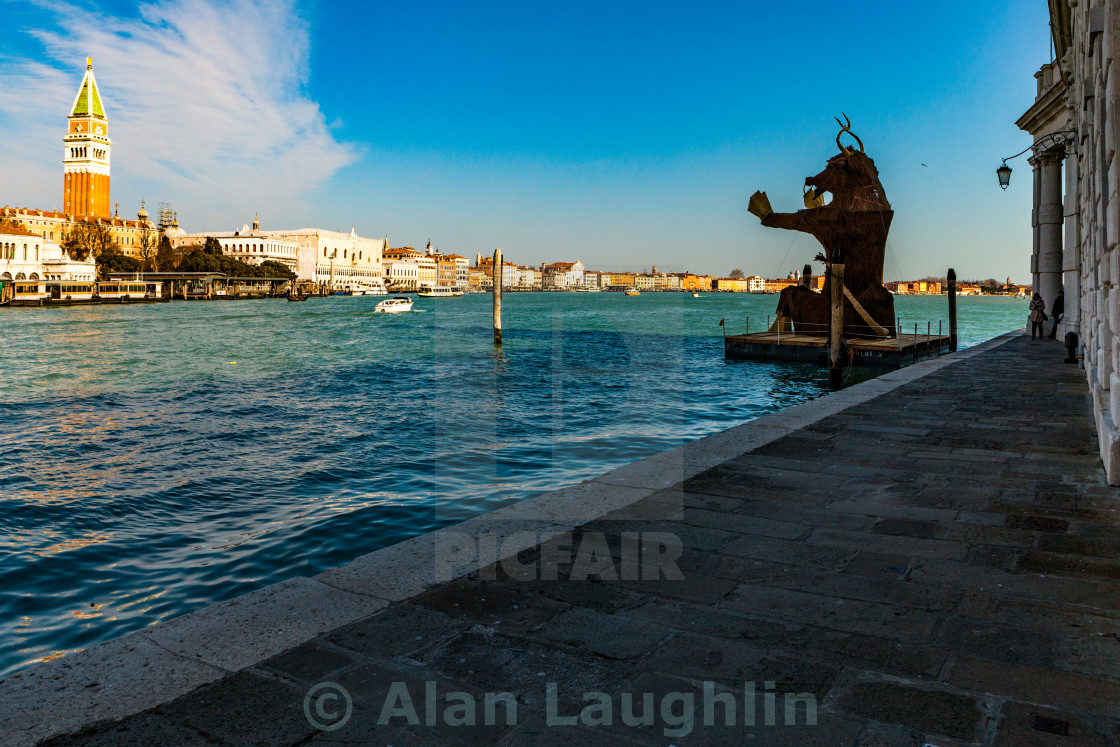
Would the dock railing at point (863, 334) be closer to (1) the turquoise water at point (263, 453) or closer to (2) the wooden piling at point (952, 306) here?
(2) the wooden piling at point (952, 306)

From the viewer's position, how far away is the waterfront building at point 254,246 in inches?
5743

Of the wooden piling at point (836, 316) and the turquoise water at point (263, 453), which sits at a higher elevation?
the wooden piling at point (836, 316)

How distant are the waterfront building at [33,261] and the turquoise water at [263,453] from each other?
66.6 metres

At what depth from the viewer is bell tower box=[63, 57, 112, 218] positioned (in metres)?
133

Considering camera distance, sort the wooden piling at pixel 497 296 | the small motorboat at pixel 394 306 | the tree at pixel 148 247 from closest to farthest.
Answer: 1. the wooden piling at pixel 497 296
2. the small motorboat at pixel 394 306
3. the tree at pixel 148 247

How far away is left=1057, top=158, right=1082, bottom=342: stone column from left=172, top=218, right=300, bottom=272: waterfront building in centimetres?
14052

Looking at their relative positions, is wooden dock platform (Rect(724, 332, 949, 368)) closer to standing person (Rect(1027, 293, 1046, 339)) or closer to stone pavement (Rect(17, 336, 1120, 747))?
standing person (Rect(1027, 293, 1046, 339))

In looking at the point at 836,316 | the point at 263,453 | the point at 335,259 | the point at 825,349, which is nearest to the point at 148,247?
the point at 335,259

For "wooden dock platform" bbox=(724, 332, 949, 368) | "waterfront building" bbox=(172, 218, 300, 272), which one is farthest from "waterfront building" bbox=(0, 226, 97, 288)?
"wooden dock platform" bbox=(724, 332, 949, 368)

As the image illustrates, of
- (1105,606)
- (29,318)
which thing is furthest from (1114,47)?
(29,318)

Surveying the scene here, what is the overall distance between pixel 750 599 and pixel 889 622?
0.55 meters

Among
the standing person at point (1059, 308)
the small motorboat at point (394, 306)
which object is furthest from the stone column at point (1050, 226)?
the small motorboat at point (394, 306)

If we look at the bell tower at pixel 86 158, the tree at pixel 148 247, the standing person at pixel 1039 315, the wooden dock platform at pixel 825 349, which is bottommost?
the wooden dock platform at pixel 825 349

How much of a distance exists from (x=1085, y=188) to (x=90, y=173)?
156 m
